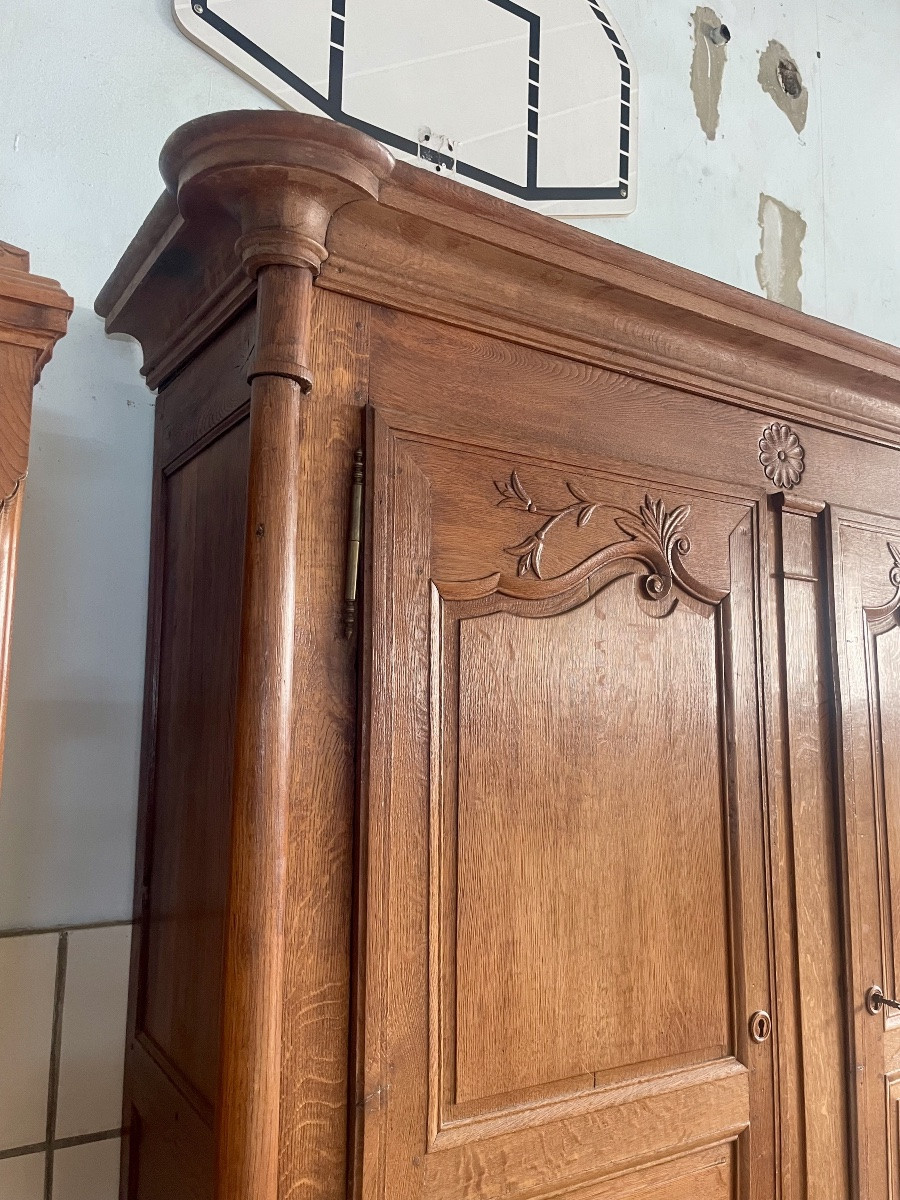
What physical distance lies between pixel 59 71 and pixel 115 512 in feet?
1.89

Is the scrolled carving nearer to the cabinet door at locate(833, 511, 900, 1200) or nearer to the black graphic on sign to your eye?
the cabinet door at locate(833, 511, 900, 1200)

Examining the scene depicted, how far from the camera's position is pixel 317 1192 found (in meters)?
0.73

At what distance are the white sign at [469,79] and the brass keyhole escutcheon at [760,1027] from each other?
1262 millimetres

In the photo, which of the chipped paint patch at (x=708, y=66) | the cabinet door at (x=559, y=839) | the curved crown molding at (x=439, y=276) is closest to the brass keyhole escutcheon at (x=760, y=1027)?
the cabinet door at (x=559, y=839)

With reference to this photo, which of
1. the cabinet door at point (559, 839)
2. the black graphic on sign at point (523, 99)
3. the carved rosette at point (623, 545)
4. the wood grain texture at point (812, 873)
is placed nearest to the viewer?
the cabinet door at point (559, 839)

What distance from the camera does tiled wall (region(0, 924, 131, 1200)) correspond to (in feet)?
3.37

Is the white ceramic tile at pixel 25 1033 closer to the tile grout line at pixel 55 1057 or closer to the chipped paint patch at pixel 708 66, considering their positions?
the tile grout line at pixel 55 1057

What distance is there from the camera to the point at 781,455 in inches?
42.8

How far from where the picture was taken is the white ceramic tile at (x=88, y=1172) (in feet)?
3.40

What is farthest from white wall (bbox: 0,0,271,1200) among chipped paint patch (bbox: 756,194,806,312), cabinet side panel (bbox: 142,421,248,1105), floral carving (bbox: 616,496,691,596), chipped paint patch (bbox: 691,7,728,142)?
chipped paint patch (bbox: 756,194,806,312)

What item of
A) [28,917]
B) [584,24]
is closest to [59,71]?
[584,24]

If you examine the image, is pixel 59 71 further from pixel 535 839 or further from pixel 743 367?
pixel 535 839

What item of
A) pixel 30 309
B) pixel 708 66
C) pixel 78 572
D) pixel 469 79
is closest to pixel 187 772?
pixel 78 572

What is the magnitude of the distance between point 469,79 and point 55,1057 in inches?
60.1
